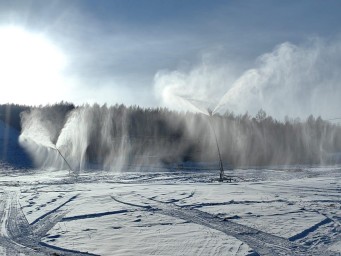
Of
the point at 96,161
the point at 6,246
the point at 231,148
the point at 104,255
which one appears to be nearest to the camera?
the point at 104,255

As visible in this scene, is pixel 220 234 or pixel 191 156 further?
pixel 191 156

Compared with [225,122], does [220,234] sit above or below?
below

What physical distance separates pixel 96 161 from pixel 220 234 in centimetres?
5716

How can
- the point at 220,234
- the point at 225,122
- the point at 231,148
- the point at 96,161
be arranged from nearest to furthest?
the point at 220,234
the point at 96,161
the point at 231,148
the point at 225,122

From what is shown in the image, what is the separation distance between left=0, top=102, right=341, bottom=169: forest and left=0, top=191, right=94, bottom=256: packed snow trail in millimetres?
43867

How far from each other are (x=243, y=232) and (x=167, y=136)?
249ft

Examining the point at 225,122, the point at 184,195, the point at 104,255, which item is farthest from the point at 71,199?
the point at 225,122

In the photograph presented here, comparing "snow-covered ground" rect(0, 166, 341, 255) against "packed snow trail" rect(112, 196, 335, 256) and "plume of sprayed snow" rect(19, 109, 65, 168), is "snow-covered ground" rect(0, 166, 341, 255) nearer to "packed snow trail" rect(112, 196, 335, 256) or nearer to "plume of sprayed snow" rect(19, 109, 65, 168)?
"packed snow trail" rect(112, 196, 335, 256)

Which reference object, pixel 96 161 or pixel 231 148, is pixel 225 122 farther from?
pixel 96 161

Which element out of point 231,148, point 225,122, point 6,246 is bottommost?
point 6,246

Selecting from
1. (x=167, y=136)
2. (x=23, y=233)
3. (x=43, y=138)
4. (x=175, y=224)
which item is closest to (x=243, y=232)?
(x=175, y=224)

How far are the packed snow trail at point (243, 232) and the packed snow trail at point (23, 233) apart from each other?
454cm

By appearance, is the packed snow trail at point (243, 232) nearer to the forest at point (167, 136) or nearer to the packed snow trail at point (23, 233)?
the packed snow trail at point (23, 233)

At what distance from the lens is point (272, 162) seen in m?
80.3
